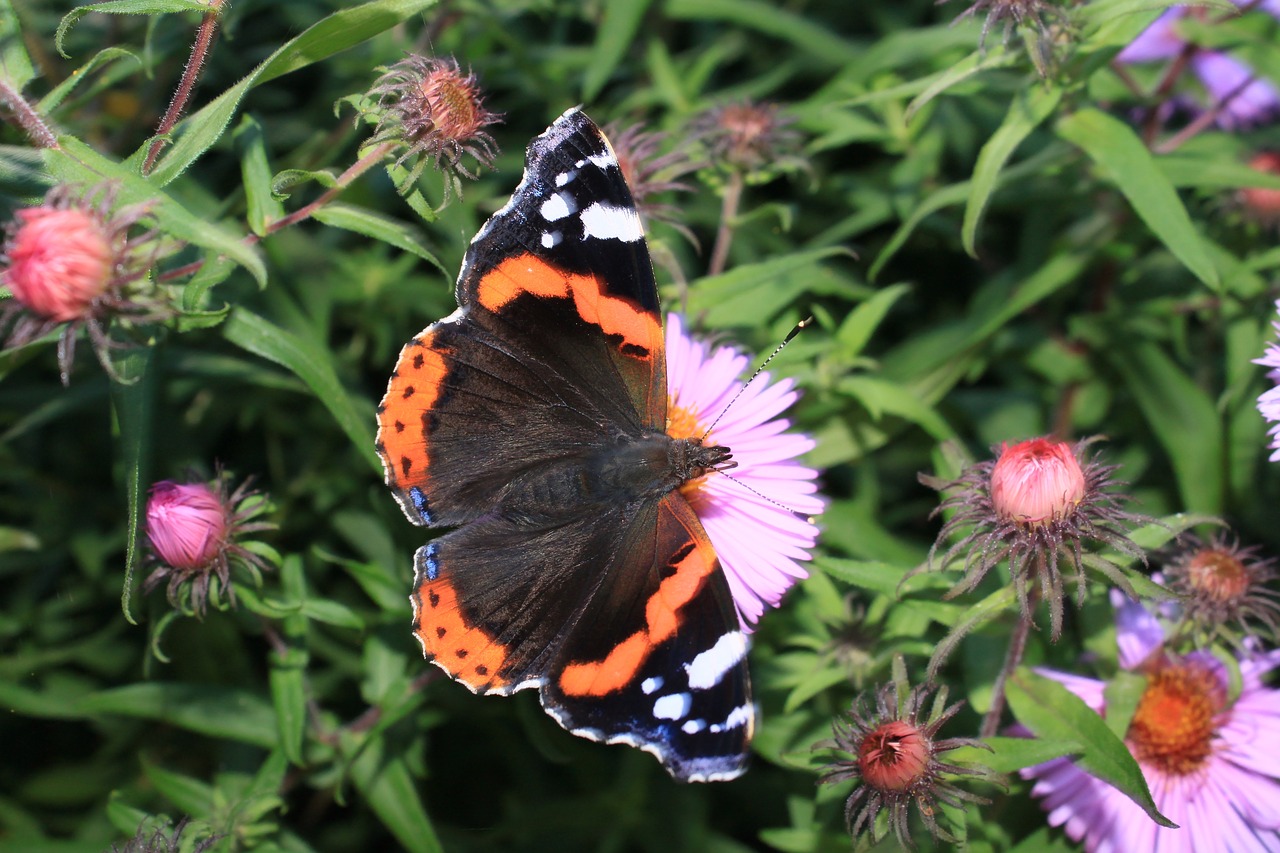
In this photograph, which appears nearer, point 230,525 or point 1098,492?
point 1098,492

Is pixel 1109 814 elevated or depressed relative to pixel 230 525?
depressed

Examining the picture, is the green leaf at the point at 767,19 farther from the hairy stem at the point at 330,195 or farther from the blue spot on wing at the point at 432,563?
the blue spot on wing at the point at 432,563

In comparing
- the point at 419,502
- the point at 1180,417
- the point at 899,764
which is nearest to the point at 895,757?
the point at 899,764

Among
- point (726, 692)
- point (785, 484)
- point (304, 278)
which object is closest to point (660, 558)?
point (726, 692)

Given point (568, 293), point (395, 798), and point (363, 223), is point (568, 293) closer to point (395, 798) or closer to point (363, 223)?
point (363, 223)

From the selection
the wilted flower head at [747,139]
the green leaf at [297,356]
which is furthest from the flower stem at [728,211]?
the green leaf at [297,356]

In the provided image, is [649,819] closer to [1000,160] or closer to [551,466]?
[551,466]
